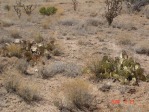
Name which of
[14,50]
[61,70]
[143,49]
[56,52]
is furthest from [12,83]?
[143,49]

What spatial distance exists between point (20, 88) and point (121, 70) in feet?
8.62

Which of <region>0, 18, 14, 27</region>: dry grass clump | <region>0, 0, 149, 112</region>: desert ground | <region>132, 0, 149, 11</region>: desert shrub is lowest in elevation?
<region>0, 0, 149, 112</region>: desert ground

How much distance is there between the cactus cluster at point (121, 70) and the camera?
309 inches

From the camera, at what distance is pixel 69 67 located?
28.6 ft

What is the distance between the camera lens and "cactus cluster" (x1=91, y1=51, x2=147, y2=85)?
25.7 ft

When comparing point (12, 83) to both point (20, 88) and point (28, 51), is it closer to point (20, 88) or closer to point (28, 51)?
point (20, 88)

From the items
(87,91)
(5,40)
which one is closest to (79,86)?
(87,91)

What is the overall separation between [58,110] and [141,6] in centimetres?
1527

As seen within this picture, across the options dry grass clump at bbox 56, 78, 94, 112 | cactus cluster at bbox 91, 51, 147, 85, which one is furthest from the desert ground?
cactus cluster at bbox 91, 51, 147, 85

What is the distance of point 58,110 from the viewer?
6.39m

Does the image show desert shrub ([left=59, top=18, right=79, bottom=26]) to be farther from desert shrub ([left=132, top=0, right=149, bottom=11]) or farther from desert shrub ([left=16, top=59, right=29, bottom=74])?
desert shrub ([left=16, top=59, right=29, bottom=74])

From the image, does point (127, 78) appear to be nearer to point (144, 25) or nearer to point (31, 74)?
point (31, 74)

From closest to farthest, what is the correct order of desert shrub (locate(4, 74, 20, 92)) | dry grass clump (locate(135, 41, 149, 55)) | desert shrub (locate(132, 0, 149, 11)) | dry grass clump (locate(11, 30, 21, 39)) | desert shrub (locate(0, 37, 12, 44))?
1. desert shrub (locate(4, 74, 20, 92))
2. dry grass clump (locate(135, 41, 149, 55))
3. desert shrub (locate(0, 37, 12, 44))
4. dry grass clump (locate(11, 30, 21, 39))
5. desert shrub (locate(132, 0, 149, 11))

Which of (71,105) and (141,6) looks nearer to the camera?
(71,105)
